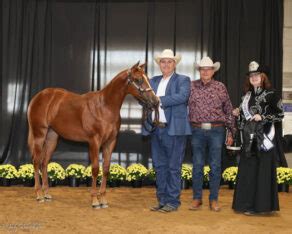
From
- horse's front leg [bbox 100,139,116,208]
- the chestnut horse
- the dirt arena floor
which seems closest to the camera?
the dirt arena floor

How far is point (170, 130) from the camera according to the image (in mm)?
4406

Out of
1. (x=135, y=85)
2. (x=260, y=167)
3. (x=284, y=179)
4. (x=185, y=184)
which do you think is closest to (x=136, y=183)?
(x=185, y=184)

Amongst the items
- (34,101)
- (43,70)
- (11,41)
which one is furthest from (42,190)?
(11,41)

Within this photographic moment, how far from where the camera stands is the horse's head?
4305 mm

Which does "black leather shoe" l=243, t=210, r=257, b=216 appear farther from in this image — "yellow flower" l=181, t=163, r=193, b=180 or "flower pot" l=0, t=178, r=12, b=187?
"flower pot" l=0, t=178, r=12, b=187

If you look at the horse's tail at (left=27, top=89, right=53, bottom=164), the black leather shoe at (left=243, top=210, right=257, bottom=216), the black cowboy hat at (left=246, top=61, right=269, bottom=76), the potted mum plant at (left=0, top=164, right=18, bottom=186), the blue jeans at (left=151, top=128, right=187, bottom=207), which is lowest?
the black leather shoe at (left=243, top=210, right=257, bottom=216)

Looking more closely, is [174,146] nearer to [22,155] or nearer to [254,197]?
[254,197]

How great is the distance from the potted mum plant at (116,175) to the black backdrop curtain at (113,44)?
0.40 m

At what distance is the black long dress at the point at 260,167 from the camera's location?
435 cm

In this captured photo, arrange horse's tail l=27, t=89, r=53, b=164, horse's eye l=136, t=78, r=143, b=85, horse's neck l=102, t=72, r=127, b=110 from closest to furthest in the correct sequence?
horse's eye l=136, t=78, r=143, b=85 < horse's neck l=102, t=72, r=127, b=110 < horse's tail l=27, t=89, r=53, b=164

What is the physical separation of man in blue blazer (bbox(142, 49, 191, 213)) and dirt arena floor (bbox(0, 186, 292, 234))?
23 cm

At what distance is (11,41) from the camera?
22.0 ft

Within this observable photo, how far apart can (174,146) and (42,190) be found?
180 cm

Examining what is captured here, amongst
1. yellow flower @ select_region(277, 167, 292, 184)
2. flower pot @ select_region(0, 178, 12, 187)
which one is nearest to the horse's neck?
flower pot @ select_region(0, 178, 12, 187)
